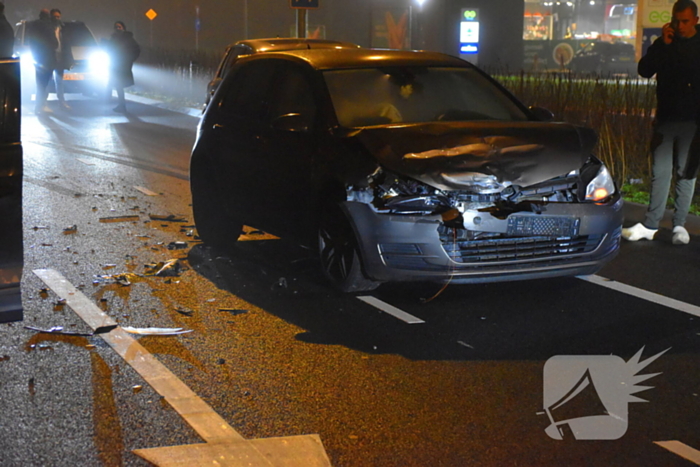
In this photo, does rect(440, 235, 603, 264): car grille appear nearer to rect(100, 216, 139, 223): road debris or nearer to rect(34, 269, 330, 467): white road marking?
rect(34, 269, 330, 467): white road marking

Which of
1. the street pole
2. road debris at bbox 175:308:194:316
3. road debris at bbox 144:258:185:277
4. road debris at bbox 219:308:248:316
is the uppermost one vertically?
the street pole

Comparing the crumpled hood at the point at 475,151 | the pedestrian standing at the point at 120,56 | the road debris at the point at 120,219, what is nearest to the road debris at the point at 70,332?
the crumpled hood at the point at 475,151

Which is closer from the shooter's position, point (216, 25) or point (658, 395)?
point (658, 395)

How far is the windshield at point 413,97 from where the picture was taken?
273 inches

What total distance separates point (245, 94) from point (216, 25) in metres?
42.2

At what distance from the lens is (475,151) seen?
6.16 metres

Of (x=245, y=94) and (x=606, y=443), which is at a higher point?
(x=245, y=94)

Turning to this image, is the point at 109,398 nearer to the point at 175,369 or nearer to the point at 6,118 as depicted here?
the point at 175,369

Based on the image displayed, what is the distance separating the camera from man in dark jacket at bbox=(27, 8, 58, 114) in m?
22.7

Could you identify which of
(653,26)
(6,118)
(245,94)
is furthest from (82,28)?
(6,118)

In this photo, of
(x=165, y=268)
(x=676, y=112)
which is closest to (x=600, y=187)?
(x=676, y=112)

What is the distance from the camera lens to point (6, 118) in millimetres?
4641

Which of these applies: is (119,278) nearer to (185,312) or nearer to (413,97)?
(185,312)

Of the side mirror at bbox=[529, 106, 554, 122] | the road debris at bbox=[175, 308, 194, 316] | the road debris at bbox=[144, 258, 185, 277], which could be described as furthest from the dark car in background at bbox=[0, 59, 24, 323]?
the side mirror at bbox=[529, 106, 554, 122]
